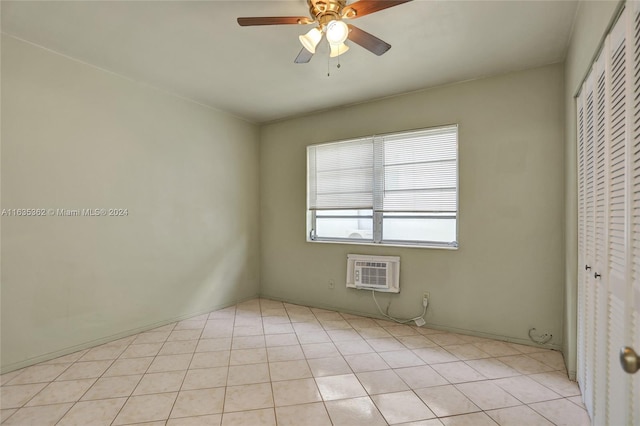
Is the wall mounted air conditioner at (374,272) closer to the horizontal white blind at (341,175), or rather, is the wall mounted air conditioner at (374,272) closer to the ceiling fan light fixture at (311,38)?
the horizontal white blind at (341,175)

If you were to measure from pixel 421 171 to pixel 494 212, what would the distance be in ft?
2.79

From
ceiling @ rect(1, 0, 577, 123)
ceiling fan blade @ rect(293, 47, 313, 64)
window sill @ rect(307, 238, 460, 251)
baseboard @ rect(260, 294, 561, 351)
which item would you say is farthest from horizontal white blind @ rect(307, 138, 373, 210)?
ceiling fan blade @ rect(293, 47, 313, 64)

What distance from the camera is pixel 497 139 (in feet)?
9.73

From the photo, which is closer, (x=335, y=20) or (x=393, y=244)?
(x=335, y=20)

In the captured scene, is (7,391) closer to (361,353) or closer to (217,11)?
(361,353)

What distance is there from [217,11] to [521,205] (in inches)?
119

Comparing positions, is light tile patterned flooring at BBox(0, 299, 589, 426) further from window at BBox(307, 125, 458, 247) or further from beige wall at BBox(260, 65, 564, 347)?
window at BBox(307, 125, 458, 247)

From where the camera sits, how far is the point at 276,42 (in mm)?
2445

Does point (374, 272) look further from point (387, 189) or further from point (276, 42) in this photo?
point (276, 42)

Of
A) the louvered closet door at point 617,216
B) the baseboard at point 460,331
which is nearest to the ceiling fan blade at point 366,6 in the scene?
the louvered closet door at point 617,216

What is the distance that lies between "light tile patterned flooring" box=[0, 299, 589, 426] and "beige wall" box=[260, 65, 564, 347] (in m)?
0.32

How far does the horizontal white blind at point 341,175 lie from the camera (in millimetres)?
3789

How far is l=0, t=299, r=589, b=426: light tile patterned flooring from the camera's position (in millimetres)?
1862

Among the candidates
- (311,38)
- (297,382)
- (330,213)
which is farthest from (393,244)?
(311,38)
